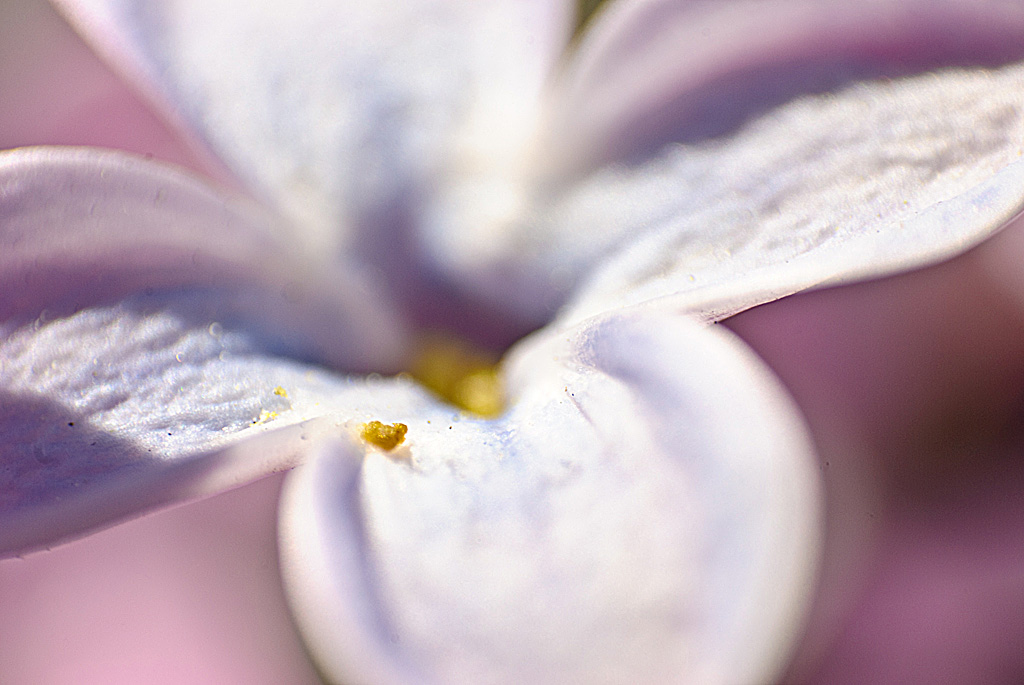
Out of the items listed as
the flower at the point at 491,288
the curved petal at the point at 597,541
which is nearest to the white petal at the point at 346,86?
the flower at the point at 491,288

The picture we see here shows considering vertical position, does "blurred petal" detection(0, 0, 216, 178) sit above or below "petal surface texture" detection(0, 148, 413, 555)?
above

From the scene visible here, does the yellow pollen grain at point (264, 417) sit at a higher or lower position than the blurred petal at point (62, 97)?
lower

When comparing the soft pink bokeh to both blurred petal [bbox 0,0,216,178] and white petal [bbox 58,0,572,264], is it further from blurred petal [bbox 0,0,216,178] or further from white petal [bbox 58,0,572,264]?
blurred petal [bbox 0,0,216,178]

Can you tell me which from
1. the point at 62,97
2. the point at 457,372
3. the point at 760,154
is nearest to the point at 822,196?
the point at 760,154

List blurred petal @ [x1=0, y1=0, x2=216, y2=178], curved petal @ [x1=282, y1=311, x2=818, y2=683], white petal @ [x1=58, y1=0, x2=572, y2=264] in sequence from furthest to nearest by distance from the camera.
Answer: blurred petal @ [x1=0, y1=0, x2=216, y2=178]
white petal @ [x1=58, y1=0, x2=572, y2=264]
curved petal @ [x1=282, y1=311, x2=818, y2=683]

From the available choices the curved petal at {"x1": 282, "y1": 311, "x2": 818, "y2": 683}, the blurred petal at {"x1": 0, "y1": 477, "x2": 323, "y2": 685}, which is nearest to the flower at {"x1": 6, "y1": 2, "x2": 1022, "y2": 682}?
the curved petal at {"x1": 282, "y1": 311, "x2": 818, "y2": 683}

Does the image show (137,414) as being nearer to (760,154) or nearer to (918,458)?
(760,154)

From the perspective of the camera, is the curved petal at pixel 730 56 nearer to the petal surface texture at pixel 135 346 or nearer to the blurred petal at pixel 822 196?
the blurred petal at pixel 822 196
